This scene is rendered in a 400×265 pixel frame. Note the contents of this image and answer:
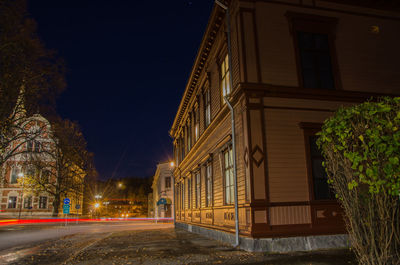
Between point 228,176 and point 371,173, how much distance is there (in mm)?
8967

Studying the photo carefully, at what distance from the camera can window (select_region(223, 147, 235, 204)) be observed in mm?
12867

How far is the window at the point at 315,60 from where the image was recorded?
12.1 metres

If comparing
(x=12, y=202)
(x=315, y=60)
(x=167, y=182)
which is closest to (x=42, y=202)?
Answer: (x=12, y=202)

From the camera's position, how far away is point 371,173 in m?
4.53

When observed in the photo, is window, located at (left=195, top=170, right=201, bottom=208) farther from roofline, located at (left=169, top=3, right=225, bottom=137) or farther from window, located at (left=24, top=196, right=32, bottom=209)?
window, located at (left=24, top=196, right=32, bottom=209)

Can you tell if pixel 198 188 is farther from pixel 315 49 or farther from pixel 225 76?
pixel 315 49

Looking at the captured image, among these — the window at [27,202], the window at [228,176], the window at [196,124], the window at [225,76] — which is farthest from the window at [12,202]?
the window at [225,76]

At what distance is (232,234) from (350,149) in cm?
765

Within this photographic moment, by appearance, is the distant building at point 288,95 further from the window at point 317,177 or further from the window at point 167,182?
the window at point 167,182

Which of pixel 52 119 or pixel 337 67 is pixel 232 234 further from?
pixel 52 119

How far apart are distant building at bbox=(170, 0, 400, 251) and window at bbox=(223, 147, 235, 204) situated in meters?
0.04

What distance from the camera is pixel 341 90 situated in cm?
1179

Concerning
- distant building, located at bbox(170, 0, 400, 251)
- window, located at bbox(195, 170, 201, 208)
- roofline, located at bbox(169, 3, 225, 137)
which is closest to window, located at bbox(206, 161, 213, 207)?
distant building, located at bbox(170, 0, 400, 251)

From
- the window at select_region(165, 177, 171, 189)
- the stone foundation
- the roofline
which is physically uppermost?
the roofline
